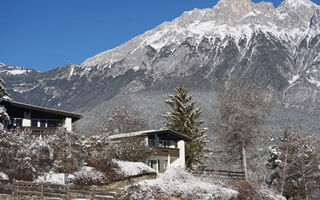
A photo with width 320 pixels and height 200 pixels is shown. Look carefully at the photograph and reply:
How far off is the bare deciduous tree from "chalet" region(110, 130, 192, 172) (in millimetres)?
5781

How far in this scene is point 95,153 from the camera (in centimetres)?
3762

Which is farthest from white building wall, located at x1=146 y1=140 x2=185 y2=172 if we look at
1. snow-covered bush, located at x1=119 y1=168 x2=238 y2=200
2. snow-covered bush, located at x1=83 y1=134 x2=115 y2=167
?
snow-covered bush, located at x1=83 y1=134 x2=115 y2=167

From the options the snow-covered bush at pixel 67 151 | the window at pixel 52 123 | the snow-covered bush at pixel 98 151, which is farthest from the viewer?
the window at pixel 52 123

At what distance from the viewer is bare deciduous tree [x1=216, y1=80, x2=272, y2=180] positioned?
169 ft

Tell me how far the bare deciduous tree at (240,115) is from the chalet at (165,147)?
578 cm

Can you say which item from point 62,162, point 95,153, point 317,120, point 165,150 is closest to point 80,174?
point 62,162

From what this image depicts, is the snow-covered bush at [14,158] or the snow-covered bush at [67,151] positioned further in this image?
the snow-covered bush at [67,151]

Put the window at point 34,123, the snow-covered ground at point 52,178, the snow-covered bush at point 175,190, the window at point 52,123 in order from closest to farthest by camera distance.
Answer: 1. the snow-covered bush at point 175,190
2. the snow-covered ground at point 52,178
3. the window at point 34,123
4. the window at point 52,123

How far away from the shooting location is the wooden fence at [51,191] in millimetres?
24047

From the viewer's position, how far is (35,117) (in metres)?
44.9

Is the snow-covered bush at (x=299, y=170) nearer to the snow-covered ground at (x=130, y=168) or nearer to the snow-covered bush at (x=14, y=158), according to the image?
the snow-covered ground at (x=130, y=168)

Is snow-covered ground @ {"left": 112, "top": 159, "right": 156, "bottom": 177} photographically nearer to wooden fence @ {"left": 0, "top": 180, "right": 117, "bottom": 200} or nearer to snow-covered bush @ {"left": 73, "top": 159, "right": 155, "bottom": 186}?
snow-covered bush @ {"left": 73, "top": 159, "right": 155, "bottom": 186}

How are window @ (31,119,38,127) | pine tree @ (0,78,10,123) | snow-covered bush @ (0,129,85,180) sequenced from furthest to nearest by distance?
window @ (31,119,38,127)
pine tree @ (0,78,10,123)
snow-covered bush @ (0,129,85,180)

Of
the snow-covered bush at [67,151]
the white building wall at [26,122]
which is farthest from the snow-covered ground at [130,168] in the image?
the white building wall at [26,122]
